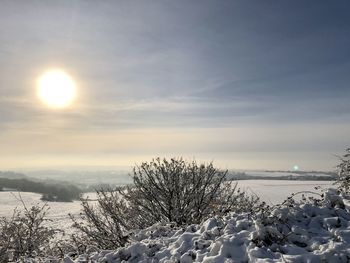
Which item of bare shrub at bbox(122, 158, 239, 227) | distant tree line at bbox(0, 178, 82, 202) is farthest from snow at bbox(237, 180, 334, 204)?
distant tree line at bbox(0, 178, 82, 202)

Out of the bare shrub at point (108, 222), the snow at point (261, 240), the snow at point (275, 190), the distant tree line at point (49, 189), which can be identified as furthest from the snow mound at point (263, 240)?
the distant tree line at point (49, 189)

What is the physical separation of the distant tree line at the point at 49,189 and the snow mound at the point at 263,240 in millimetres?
135910

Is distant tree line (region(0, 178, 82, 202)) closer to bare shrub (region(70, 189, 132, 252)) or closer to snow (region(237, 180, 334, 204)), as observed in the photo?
snow (region(237, 180, 334, 204))

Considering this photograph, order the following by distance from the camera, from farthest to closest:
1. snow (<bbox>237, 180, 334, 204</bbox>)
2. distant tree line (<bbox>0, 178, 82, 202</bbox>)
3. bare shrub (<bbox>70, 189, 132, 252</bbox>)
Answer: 1. distant tree line (<bbox>0, 178, 82, 202</bbox>)
2. snow (<bbox>237, 180, 334, 204</bbox>)
3. bare shrub (<bbox>70, 189, 132, 252</bbox>)

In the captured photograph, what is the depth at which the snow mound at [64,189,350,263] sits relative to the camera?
706 centimetres

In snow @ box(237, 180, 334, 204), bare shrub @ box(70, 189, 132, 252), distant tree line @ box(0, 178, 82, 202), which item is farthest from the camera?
distant tree line @ box(0, 178, 82, 202)

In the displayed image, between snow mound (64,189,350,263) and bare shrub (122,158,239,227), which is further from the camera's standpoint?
bare shrub (122,158,239,227)

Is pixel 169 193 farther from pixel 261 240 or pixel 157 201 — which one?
pixel 261 240

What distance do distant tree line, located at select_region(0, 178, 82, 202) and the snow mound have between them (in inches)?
5351

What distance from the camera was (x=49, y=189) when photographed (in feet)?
529

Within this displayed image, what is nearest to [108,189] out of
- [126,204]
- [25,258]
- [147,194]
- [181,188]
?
[126,204]

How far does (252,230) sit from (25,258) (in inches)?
247

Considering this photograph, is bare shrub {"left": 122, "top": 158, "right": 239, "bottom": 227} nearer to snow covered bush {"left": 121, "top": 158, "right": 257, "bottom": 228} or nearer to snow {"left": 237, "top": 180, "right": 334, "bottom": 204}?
snow covered bush {"left": 121, "top": 158, "right": 257, "bottom": 228}

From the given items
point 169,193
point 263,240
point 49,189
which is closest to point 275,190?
point 169,193
